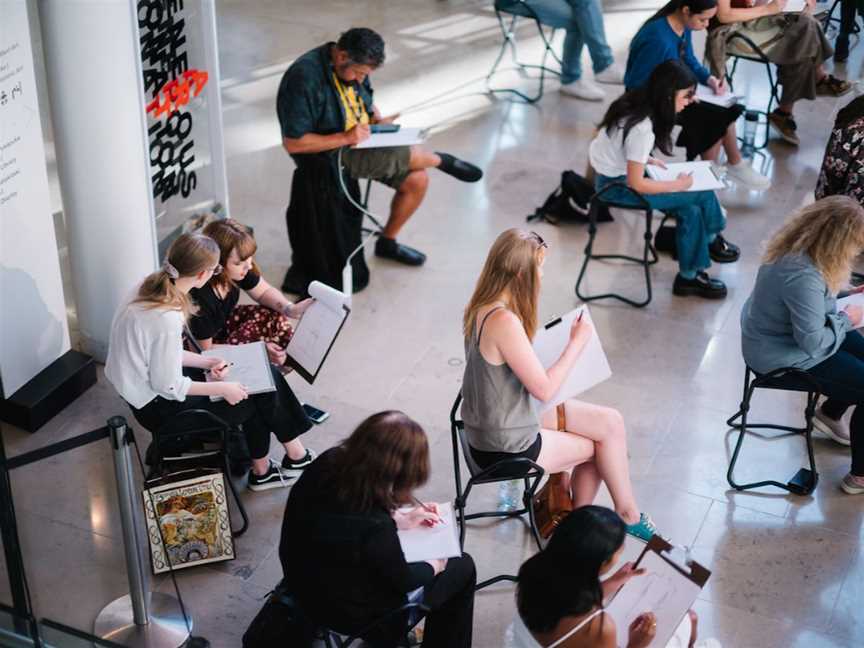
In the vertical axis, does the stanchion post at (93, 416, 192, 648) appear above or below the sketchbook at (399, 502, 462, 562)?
below

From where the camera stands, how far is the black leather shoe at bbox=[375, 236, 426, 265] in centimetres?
595

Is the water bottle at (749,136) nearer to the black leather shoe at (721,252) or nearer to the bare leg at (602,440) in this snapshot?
the black leather shoe at (721,252)

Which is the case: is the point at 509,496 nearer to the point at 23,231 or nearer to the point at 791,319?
the point at 791,319

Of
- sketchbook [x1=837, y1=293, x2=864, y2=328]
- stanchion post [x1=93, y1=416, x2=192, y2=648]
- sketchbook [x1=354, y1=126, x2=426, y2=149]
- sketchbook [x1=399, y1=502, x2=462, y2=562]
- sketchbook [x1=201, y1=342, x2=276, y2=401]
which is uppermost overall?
sketchbook [x1=354, y1=126, x2=426, y2=149]

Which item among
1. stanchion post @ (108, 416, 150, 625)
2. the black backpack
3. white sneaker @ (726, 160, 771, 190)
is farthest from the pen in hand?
white sneaker @ (726, 160, 771, 190)

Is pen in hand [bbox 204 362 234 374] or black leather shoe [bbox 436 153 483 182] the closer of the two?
pen in hand [bbox 204 362 234 374]

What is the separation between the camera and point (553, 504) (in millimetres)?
4168

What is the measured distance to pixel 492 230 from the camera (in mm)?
6297

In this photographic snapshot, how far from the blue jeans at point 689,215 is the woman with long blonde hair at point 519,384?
69.5 inches

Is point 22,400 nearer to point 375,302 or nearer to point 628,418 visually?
point 375,302

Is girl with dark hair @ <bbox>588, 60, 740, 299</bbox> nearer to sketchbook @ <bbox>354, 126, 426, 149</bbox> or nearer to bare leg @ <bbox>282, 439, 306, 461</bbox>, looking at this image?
sketchbook @ <bbox>354, 126, 426, 149</bbox>

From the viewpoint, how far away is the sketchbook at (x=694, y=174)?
5.42 m

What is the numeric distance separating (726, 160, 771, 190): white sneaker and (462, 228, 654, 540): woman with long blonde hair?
3.20 metres

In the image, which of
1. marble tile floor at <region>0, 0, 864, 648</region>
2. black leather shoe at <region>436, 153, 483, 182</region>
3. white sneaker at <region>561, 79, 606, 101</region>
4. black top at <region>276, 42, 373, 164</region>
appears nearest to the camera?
marble tile floor at <region>0, 0, 864, 648</region>
